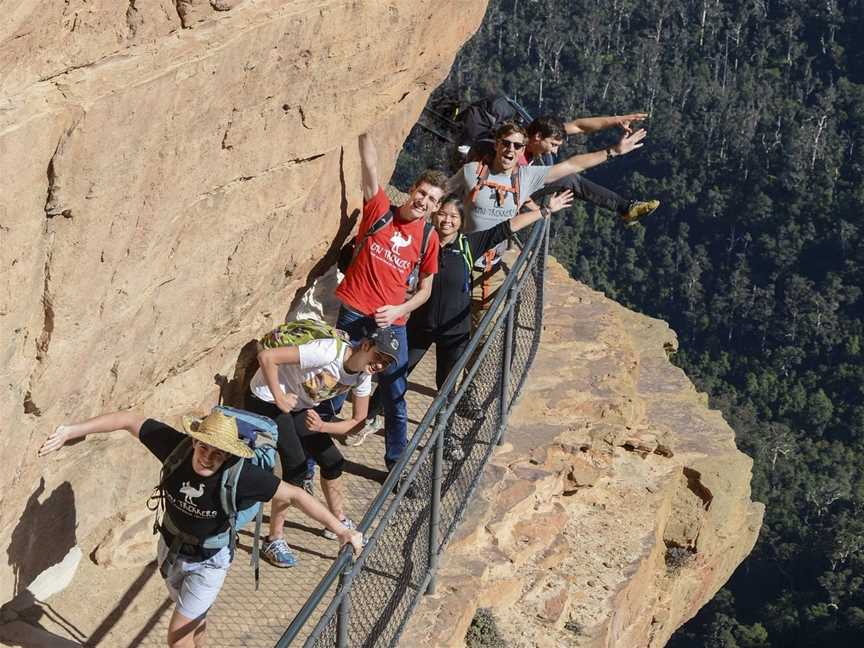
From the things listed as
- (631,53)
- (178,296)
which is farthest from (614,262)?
(178,296)

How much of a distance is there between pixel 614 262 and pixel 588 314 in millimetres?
67760

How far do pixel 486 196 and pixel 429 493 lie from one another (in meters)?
1.73

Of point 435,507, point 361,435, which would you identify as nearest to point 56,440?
point 435,507

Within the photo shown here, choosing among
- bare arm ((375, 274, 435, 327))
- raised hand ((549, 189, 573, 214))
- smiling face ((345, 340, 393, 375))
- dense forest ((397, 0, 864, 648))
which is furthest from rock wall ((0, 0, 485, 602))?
dense forest ((397, 0, 864, 648))

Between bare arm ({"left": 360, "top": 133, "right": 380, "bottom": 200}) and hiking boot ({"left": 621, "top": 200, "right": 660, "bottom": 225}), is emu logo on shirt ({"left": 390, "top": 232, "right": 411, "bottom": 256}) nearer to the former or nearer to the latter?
bare arm ({"left": 360, "top": 133, "right": 380, "bottom": 200})

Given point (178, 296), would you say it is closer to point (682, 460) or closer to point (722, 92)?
point (682, 460)

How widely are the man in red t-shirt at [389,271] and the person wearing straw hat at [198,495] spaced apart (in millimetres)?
1483

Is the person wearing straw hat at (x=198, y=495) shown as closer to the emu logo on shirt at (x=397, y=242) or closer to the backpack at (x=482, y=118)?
the emu logo on shirt at (x=397, y=242)

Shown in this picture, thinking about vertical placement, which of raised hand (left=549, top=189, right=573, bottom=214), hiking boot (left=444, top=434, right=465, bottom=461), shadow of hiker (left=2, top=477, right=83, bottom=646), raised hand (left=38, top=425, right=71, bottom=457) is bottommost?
hiking boot (left=444, top=434, right=465, bottom=461)

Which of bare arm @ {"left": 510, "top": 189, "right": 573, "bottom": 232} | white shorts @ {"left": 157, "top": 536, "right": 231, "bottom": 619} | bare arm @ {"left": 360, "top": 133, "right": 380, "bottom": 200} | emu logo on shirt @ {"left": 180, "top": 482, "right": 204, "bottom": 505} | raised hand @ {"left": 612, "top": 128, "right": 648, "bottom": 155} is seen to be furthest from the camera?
raised hand @ {"left": 612, "top": 128, "right": 648, "bottom": 155}

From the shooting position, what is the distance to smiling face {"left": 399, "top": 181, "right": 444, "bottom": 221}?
6547 millimetres

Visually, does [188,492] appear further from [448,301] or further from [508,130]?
[508,130]

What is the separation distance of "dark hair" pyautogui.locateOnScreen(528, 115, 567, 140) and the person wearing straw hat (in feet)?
9.91

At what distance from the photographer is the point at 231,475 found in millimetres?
4969
